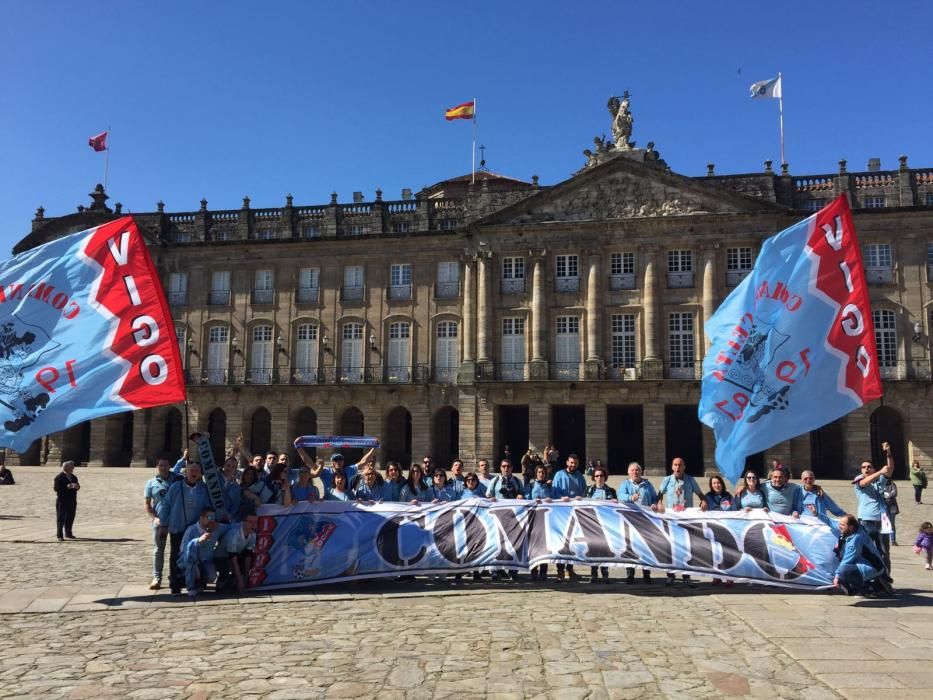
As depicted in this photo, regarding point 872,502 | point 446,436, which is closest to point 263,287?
point 446,436

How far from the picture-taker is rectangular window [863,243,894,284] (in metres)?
31.9

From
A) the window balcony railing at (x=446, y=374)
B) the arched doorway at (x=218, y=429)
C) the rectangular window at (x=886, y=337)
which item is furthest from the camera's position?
the arched doorway at (x=218, y=429)

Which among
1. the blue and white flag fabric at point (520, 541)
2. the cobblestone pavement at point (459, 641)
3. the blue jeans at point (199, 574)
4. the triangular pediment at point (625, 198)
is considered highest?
the triangular pediment at point (625, 198)

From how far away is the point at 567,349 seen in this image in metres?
34.1

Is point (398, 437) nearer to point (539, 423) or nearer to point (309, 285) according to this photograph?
point (539, 423)

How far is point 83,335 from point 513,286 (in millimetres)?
27222

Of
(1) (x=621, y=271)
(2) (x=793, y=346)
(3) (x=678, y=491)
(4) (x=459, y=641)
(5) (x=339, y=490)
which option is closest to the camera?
(4) (x=459, y=641)

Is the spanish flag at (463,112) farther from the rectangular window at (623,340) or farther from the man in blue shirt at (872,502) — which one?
the man in blue shirt at (872,502)

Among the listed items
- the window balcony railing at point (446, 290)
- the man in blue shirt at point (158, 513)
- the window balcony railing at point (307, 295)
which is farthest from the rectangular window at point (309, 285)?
the man in blue shirt at point (158, 513)

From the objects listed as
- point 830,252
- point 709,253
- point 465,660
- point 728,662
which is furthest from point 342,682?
point 709,253

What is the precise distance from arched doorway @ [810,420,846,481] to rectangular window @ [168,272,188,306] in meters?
31.6

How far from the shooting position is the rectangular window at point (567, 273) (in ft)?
113

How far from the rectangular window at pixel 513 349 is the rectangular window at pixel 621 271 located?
459cm

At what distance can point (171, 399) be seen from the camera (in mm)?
8492
